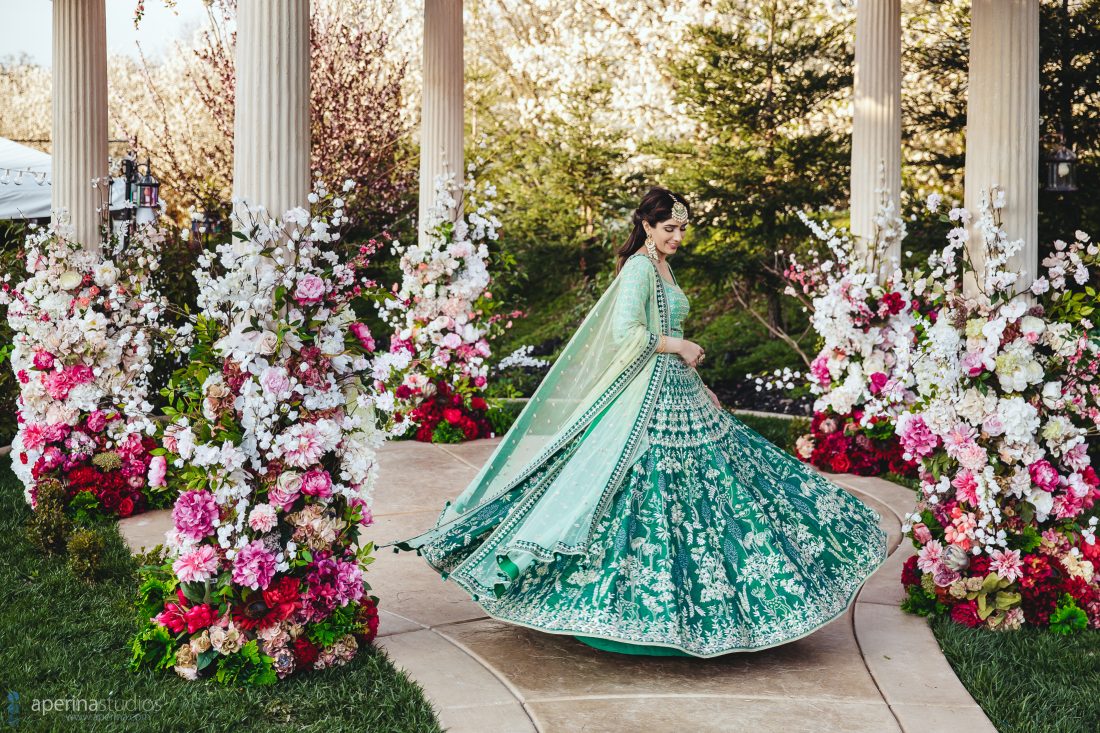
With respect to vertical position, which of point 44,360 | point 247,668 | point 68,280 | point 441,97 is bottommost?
point 247,668

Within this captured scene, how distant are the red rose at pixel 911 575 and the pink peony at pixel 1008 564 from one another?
36 cm

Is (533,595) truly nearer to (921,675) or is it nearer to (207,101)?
(921,675)

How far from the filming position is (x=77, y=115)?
19.4 feet

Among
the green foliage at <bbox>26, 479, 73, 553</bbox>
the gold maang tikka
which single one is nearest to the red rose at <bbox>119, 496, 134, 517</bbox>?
the green foliage at <bbox>26, 479, 73, 553</bbox>

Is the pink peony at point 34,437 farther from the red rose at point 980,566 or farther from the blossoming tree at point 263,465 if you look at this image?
the red rose at point 980,566

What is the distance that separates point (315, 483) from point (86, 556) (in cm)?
179

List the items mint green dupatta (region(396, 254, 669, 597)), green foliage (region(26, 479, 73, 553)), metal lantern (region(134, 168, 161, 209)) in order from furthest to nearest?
metal lantern (region(134, 168, 161, 209))
green foliage (region(26, 479, 73, 553))
mint green dupatta (region(396, 254, 669, 597))

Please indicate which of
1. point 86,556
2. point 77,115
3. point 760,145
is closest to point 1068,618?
point 86,556

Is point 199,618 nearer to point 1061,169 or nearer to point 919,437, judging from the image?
point 919,437

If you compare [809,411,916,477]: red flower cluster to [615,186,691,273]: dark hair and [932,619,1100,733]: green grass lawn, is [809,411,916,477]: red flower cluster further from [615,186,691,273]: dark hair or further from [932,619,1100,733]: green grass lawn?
[615,186,691,273]: dark hair

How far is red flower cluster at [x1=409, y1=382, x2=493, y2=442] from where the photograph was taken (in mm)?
7629

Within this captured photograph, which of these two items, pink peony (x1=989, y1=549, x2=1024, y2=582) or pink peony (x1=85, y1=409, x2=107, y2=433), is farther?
pink peony (x1=85, y1=409, x2=107, y2=433)

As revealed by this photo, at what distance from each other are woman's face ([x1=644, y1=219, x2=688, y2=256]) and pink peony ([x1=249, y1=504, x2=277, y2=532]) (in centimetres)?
182

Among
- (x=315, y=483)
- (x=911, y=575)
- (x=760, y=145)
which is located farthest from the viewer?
(x=760, y=145)
